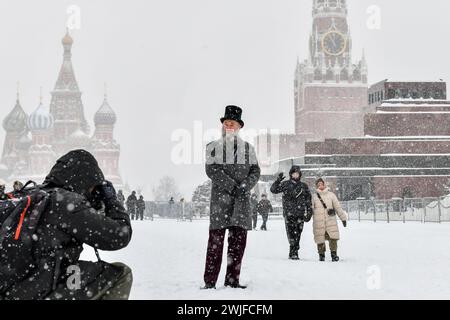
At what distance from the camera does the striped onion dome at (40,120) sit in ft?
346

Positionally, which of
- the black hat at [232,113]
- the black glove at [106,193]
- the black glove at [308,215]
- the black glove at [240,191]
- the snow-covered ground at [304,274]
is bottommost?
the snow-covered ground at [304,274]

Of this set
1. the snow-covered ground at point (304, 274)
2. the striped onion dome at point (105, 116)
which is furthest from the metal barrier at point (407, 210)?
the striped onion dome at point (105, 116)

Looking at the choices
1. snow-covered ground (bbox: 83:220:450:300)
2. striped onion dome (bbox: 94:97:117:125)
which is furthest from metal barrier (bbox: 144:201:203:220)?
striped onion dome (bbox: 94:97:117:125)

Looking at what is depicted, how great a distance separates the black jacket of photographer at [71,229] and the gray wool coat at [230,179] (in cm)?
328

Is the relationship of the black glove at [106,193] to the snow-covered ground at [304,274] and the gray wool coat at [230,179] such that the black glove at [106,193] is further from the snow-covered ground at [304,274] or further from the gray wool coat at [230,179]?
the gray wool coat at [230,179]

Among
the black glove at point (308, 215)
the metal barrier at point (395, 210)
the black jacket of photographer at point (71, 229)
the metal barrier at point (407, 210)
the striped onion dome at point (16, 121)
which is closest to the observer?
the black jacket of photographer at point (71, 229)

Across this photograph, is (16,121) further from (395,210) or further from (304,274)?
(304,274)

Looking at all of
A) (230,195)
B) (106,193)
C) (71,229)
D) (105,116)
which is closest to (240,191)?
(230,195)

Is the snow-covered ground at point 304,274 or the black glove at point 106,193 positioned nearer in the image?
the black glove at point 106,193

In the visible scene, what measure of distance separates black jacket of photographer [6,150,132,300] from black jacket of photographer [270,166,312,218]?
23.2ft

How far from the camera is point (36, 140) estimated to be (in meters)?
105

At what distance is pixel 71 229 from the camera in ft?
11.0

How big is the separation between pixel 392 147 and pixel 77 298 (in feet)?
187

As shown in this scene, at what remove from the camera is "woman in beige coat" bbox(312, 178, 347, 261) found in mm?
10648
